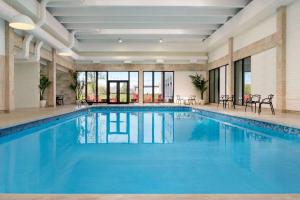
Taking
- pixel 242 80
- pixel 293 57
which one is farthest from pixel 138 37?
pixel 293 57

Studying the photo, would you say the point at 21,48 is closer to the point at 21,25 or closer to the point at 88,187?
the point at 21,25

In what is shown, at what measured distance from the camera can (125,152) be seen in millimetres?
4441

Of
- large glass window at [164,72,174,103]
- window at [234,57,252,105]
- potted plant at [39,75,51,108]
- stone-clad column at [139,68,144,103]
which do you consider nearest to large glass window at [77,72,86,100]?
stone-clad column at [139,68,144,103]

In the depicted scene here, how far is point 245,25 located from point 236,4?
4.74 feet

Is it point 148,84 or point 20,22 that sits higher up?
point 20,22

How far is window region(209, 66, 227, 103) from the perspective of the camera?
615 inches

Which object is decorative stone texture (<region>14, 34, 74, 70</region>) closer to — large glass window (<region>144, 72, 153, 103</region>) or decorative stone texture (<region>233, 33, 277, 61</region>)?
large glass window (<region>144, 72, 153, 103</region>)

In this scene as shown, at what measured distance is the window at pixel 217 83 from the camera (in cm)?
1562

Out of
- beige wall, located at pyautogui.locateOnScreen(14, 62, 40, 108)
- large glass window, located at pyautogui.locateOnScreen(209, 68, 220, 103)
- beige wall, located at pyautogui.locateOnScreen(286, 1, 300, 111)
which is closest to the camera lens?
beige wall, located at pyautogui.locateOnScreen(286, 1, 300, 111)

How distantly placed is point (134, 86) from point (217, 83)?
18.4 feet

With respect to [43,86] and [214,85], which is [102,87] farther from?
[214,85]

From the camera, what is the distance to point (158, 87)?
1955 cm

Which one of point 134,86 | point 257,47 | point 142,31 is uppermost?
point 142,31

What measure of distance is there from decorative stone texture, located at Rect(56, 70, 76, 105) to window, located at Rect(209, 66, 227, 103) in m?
8.92
